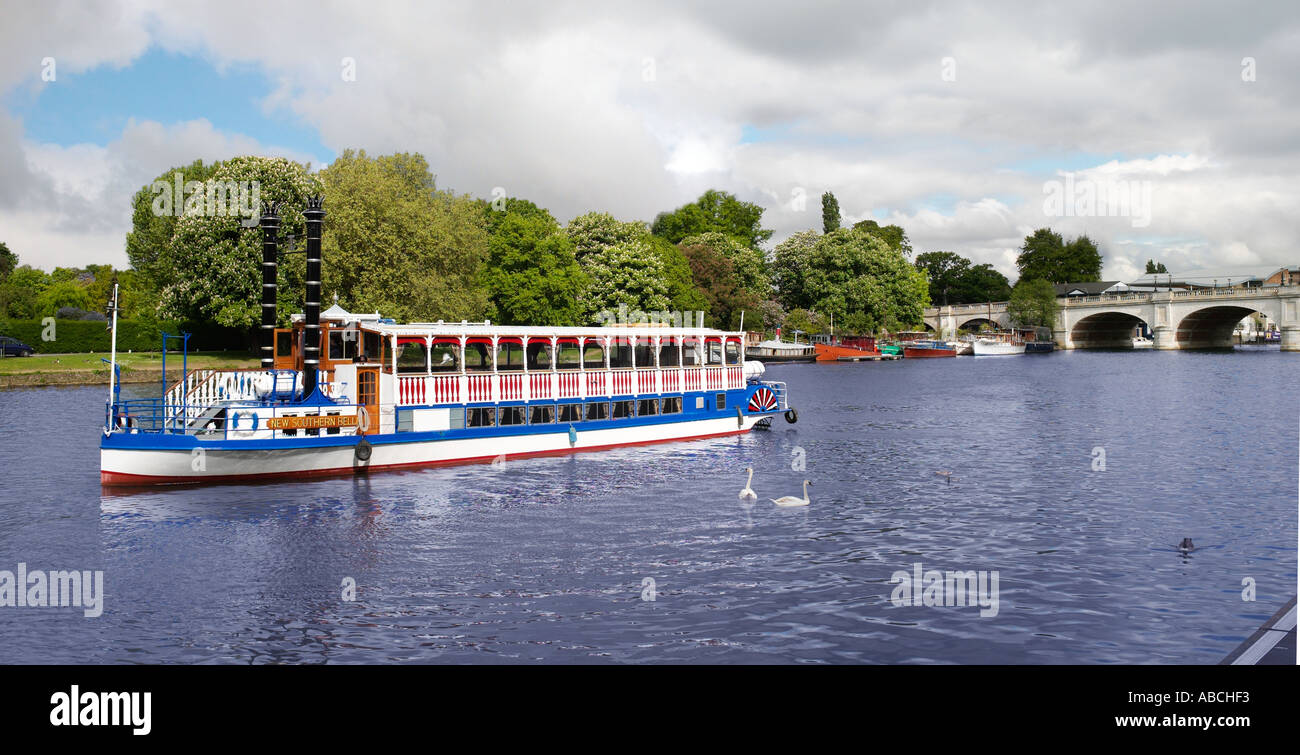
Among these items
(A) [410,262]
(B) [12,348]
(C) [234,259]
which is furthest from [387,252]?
(B) [12,348]

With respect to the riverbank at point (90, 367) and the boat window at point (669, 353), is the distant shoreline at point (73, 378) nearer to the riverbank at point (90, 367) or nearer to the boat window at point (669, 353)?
the riverbank at point (90, 367)

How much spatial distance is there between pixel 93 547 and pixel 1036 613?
2452 cm

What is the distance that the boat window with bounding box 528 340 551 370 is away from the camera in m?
44.0

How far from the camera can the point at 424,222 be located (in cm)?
7944

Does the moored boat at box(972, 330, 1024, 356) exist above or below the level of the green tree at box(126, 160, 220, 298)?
below

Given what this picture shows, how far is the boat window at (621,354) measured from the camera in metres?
48.1

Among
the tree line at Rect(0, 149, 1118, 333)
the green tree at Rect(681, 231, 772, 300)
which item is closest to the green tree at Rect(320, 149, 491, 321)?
the tree line at Rect(0, 149, 1118, 333)

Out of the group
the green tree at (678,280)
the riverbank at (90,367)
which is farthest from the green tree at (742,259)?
the riverbank at (90,367)

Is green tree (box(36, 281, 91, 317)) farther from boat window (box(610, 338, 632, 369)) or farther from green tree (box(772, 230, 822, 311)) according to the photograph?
boat window (box(610, 338, 632, 369))

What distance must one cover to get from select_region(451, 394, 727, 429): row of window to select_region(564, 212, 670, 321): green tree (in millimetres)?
57296

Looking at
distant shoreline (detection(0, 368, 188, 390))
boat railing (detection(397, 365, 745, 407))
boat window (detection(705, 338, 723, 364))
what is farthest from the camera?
distant shoreline (detection(0, 368, 188, 390))
